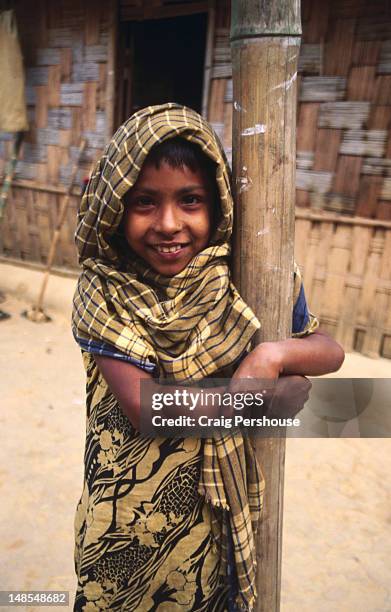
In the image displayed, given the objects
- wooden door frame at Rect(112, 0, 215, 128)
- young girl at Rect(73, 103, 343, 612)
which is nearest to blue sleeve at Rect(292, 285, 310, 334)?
young girl at Rect(73, 103, 343, 612)

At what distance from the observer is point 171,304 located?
3.54 ft

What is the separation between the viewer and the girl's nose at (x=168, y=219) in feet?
3.39

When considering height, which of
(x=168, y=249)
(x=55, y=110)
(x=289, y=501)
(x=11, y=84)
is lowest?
(x=289, y=501)

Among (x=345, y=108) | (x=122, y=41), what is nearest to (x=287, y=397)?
(x=345, y=108)

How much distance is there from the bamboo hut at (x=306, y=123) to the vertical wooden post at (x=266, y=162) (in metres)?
2.98

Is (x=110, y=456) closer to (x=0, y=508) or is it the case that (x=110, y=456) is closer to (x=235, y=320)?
(x=235, y=320)

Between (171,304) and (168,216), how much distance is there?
0.17 metres

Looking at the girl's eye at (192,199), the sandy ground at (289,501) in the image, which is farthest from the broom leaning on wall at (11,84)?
the girl's eye at (192,199)

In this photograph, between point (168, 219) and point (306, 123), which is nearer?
point (168, 219)

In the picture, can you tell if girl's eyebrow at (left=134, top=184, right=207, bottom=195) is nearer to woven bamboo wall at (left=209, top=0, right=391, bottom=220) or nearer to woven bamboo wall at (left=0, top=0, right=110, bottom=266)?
woven bamboo wall at (left=209, top=0, right=391, bottom=220)

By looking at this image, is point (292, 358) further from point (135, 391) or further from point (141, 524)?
point (141, 524)

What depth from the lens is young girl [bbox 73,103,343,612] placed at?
3.40ft

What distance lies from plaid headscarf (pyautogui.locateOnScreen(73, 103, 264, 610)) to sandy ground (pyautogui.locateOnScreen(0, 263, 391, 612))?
4.54 feet

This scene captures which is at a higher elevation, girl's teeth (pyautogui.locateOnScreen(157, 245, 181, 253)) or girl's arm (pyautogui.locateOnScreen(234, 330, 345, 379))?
girl's teeth (pyautogui.locateOnScreen(157, 245, 181, 253))
